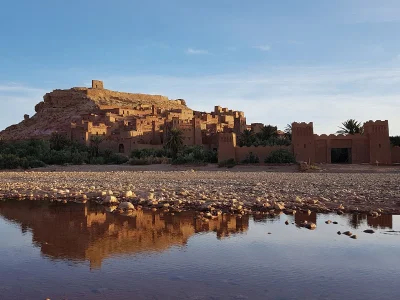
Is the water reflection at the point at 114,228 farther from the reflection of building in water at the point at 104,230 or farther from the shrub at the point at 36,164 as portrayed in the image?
the shrub at the point at 36,164

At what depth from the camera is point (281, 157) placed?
1133 inches

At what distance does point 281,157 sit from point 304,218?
1921 centimetres

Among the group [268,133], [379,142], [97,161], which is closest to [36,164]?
[97,161]

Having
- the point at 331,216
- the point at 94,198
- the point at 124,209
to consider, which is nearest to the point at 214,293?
the point at 331,216

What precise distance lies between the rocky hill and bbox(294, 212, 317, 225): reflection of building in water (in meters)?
56.7

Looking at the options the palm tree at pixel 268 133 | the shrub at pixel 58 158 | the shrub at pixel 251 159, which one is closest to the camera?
the shrub at pixel 251 159

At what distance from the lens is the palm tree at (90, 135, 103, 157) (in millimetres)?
45312

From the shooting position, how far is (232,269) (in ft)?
20.0

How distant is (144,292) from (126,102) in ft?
259

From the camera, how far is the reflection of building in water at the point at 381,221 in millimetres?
9109

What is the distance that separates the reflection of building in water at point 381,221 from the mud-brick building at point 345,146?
19379 mm

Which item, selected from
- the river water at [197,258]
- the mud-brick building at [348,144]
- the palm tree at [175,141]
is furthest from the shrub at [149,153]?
the river water at [197,258]

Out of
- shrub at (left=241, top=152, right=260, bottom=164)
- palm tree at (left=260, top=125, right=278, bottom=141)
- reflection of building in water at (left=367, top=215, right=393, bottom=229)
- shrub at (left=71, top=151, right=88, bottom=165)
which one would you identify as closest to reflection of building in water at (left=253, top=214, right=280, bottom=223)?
reflection of building in water at (left=367, top=215, right=393, bottom=229)

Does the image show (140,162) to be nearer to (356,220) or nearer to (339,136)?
(339,136)
